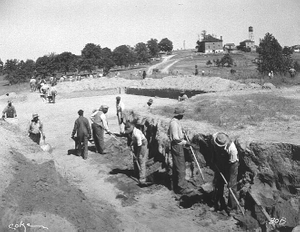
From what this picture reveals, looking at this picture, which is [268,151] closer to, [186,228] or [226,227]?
[226,227]

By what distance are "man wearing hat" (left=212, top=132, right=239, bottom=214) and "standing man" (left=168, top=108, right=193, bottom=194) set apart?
2.99ft

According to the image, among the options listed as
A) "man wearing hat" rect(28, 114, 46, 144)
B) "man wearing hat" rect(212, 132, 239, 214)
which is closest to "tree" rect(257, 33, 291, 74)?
"man wearing hat" rect(212, 132, 239, 214)

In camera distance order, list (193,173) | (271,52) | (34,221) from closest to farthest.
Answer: (34,221), (193,173), (271,52)

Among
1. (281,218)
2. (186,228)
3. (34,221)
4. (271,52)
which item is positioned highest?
(271,52)

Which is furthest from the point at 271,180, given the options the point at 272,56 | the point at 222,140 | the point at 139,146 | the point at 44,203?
the point at 272,56

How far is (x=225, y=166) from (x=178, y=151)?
4.20 feet

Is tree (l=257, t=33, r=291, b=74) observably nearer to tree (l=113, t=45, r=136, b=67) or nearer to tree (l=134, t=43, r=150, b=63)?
tree (l=113, t=45, r=136, b=67)

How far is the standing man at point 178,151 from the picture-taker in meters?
7.34

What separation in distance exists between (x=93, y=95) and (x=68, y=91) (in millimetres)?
3610

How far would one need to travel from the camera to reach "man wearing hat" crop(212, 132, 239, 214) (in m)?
6.23

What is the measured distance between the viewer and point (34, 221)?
494cm

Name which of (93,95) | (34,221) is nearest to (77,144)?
(34,221)

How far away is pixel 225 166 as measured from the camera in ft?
21.6

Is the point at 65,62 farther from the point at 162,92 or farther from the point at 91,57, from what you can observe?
the point at 162,92
